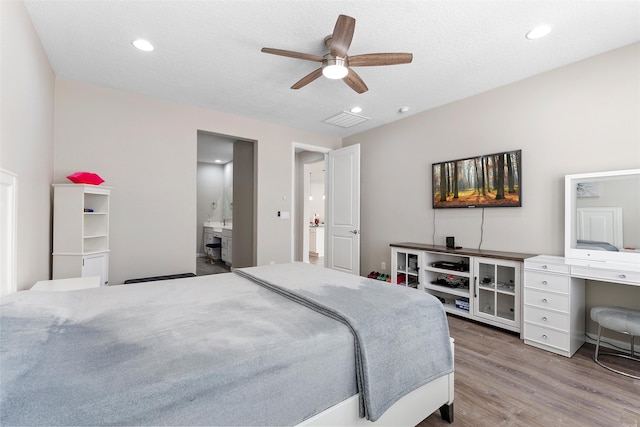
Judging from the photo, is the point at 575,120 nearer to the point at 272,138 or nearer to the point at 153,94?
the point at 272,138

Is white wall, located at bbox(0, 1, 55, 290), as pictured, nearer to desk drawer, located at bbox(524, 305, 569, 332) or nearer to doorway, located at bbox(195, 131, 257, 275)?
doorway, located at bbox(195, 131, 257, 275)

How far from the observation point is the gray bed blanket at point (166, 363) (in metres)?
0.79

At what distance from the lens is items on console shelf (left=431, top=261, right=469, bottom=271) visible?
3.36m

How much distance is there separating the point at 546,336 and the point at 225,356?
2835 millimetres

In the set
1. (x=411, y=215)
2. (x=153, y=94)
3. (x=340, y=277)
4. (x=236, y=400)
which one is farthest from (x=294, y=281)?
(x=153, y=94)

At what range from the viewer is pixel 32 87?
2137mm

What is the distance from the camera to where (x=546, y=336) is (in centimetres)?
254

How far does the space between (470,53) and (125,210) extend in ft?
13.0

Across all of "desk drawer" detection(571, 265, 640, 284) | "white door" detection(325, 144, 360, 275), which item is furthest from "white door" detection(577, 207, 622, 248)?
"white door" detection(325, 144, 360, 275)

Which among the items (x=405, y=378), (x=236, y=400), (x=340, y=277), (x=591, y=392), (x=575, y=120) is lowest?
(x=591, y=392)

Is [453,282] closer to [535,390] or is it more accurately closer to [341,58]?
[535,390]

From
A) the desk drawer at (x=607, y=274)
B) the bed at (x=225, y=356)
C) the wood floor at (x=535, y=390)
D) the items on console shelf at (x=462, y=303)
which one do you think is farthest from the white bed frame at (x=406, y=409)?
the items on console shelf at (x=462, y=303)

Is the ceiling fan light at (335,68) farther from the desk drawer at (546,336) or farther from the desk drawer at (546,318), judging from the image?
the desk drawer at (546,336)

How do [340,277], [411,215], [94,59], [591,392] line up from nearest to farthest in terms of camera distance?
1. [591,392]
2. [340,277]
3. [94,59]
4. [411,215]
